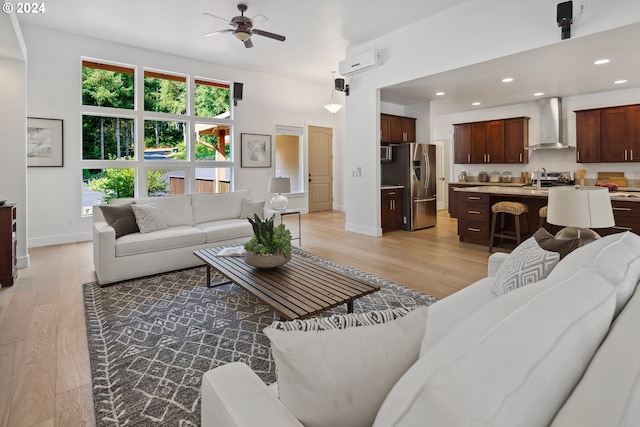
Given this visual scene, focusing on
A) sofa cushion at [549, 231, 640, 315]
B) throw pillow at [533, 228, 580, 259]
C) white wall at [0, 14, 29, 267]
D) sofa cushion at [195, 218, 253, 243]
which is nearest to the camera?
sofa cushion at [549, 231, 640, 315]

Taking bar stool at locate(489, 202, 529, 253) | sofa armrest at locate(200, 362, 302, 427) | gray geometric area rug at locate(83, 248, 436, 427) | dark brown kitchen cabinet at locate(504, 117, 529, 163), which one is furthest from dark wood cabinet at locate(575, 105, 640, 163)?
sofa armrest at locate(200, 362, 302, 427)

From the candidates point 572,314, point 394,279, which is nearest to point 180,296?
point 394,279

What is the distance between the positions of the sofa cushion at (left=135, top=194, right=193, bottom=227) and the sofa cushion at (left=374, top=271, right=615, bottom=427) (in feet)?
13.9

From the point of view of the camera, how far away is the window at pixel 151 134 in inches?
231

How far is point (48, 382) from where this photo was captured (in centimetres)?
194

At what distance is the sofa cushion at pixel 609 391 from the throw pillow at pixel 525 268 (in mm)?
896

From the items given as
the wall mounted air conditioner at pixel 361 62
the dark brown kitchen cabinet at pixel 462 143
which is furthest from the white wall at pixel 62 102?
the dark brown kitchen cabinet at pixel 462 143

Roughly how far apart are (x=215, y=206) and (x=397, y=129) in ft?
13.2

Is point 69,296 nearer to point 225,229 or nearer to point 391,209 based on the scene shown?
point 225,229

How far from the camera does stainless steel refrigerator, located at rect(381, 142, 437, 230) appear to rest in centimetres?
657

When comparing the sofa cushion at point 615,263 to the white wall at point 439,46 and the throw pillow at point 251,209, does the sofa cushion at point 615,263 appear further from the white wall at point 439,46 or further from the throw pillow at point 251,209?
the throw pillow at point 251,209

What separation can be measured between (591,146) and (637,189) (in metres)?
1.04

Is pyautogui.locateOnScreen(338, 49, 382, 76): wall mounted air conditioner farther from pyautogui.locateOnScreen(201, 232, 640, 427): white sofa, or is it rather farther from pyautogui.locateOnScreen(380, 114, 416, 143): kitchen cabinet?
pyautogui.locateOnScreen(201, 232, 640, 427): white sofa

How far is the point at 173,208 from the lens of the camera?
444 cm
